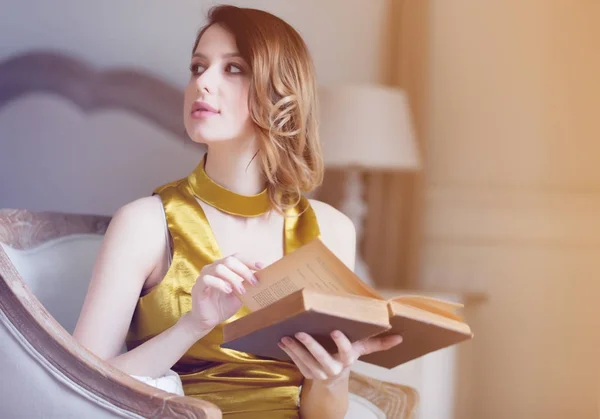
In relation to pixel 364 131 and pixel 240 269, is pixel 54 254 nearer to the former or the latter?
pixel 240 269

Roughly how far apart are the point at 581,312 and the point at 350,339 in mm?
1538

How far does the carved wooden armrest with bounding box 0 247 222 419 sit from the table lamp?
1227mm

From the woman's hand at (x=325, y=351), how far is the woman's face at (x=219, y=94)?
46 centimetres

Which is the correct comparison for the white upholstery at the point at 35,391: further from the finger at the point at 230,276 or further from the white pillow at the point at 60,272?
the white pillow at the point at 60,272

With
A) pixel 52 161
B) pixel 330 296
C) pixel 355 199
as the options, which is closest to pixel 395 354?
pixel 330 296

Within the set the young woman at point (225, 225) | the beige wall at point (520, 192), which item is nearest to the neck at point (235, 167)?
the young woman at point (225, 225)

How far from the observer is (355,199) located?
2.27 meters

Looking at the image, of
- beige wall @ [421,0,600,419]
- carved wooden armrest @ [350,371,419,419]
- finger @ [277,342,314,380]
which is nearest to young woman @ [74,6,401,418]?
finger @ [277,342,314,380]

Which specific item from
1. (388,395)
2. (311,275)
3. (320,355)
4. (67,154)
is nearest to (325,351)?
(320,355)

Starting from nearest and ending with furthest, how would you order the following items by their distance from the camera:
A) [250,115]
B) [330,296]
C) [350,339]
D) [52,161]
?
[330,296] < [350,339] < [250,115] < [52,161]

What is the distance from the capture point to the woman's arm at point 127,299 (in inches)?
46.4

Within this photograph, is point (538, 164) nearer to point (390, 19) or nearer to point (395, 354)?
point (390, 19)

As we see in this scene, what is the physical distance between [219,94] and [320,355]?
0.56m

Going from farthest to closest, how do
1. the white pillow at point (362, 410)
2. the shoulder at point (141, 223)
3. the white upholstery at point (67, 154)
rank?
1. the white upholstery at point (67, 154)
2. the white pillow at point (362, 410)
3. the shoulder at point (141, 223)
